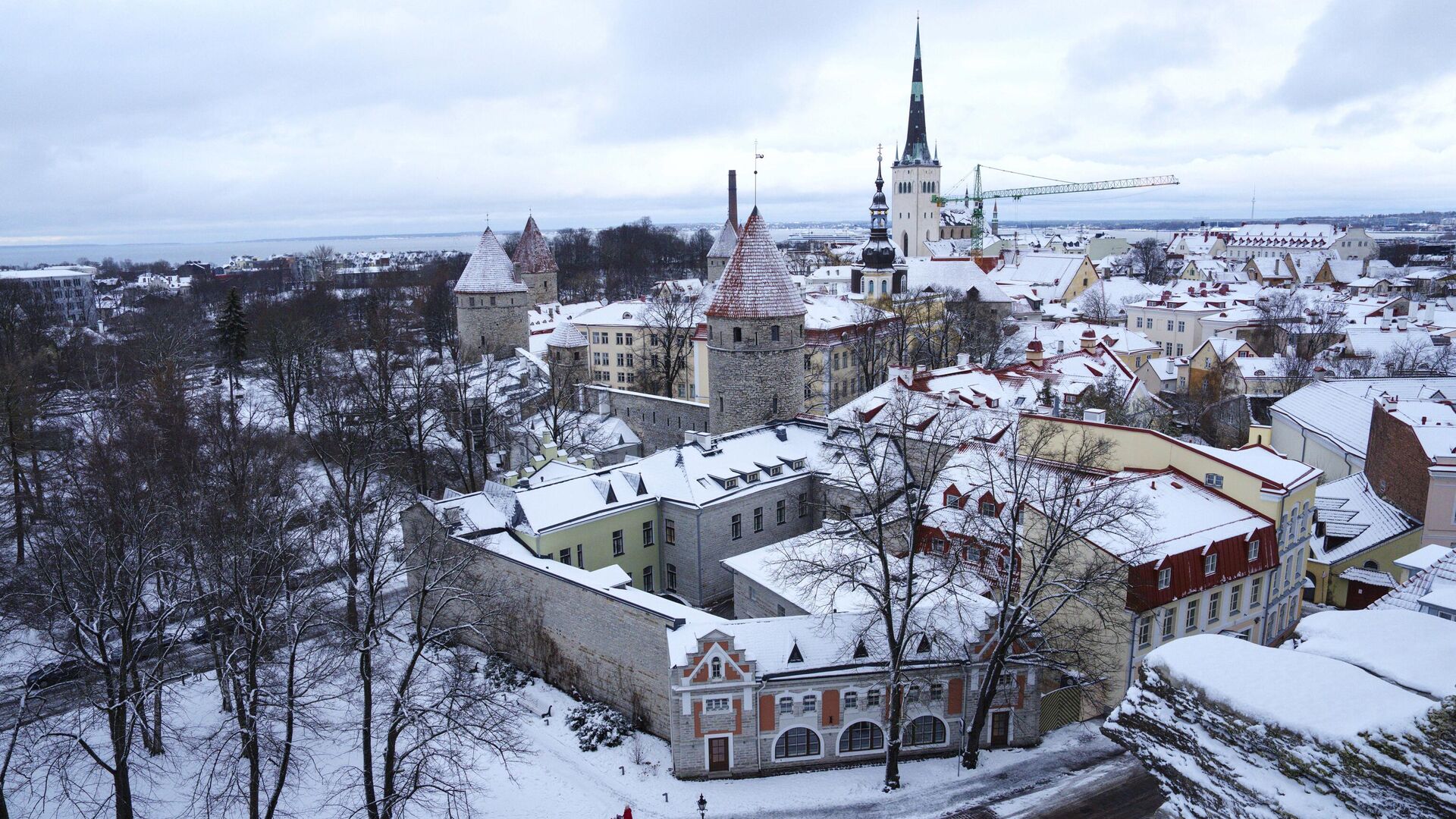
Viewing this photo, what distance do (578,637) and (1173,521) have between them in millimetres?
14145

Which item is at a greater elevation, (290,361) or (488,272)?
(488,272)

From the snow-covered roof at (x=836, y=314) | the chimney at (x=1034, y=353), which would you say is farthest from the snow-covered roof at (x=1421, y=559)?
the snow-covered roof at (x=836, y=314)

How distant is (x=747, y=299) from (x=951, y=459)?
9047mm

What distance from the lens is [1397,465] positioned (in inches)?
1145

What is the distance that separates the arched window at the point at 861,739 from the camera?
65.3 ft

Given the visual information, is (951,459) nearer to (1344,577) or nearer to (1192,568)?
(1192,568)

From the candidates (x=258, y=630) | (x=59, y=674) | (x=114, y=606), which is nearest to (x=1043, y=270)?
(x=59, y=674)

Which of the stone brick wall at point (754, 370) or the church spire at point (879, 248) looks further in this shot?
the church spire at point (879, 248)

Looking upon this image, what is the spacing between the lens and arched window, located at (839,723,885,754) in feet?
65.3

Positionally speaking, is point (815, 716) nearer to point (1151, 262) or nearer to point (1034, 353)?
point (1034, 353)

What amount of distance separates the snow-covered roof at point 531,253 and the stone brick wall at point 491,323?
1947cm

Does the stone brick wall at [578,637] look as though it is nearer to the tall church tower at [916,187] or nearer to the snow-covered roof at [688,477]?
the snow-covered roof at [688,477]

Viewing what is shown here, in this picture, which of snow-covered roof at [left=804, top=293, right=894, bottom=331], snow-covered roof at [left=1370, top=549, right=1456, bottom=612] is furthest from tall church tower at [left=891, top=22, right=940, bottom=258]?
snow-covered roof at [left=1370, top=549, right=1456, bottom=612]

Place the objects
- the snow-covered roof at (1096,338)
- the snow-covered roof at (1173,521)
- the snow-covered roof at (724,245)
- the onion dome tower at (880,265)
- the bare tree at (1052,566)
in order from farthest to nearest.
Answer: the snow-covered roof at (724,245)
the onion dome tower at (880,265)
the snow-covered roof at (1096,338)
the snow-covered roof at (1173,521)
the bare tree at (1052,566)
